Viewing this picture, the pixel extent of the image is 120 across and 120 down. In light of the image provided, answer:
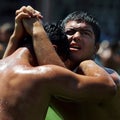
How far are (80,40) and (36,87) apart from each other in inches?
30.9

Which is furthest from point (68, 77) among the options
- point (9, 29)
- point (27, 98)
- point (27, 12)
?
point (9, 29)

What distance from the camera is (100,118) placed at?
532 cm

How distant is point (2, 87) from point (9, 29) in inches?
235

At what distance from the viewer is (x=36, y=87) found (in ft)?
15.1

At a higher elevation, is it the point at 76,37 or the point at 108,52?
the point at 76,37

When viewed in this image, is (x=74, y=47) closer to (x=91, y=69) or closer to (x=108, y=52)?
(x=91, y=69)

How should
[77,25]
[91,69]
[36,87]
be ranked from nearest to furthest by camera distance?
[36,87] → [91,69] → [77,25]

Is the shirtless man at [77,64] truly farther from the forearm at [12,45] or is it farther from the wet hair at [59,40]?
the forearm at [12,45]

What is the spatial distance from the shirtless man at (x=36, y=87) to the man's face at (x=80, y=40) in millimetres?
510

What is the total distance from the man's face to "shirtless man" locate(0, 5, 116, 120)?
1.67 feet

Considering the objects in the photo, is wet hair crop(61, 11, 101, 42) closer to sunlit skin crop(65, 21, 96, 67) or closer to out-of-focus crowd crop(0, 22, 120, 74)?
sunlit skin crop(65, 21, 96, 67)

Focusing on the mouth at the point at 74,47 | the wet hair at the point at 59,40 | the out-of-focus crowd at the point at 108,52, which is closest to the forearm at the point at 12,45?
the wet hair at the point at 59,40

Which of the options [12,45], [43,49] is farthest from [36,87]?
[12,45]

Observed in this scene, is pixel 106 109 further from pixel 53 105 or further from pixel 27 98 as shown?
pixel 27 98
